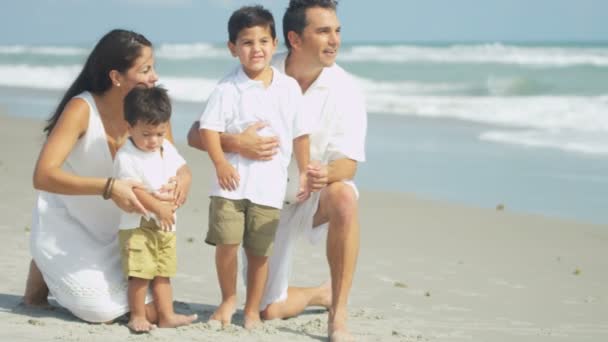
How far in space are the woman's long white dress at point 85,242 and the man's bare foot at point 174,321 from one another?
18cm

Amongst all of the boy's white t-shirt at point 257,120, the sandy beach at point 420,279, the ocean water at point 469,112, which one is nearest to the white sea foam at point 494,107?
the ocean water at point 469,112

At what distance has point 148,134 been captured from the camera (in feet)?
13.5

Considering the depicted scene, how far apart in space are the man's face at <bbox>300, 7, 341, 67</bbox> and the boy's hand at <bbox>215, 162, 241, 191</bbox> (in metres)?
0.72

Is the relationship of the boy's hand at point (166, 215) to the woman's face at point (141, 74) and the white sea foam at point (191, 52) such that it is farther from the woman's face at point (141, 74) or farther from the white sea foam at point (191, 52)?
the white sea foam at point (191, 52)

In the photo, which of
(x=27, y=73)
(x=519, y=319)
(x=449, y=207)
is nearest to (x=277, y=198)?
(x=519, y=319)

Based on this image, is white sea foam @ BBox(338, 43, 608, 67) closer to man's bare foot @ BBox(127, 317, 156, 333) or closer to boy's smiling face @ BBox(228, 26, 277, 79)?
boy's smiling face @ BBox(228, 26, 277, 79)

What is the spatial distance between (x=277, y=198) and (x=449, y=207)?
388 centimetres

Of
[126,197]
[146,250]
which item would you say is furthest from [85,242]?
[126,197]

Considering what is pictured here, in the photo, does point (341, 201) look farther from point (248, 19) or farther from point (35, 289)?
point (35, 289)

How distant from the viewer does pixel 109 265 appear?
4.40 meters

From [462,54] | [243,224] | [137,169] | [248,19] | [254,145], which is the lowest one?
[243,224]

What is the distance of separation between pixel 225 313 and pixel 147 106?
1.03 meters

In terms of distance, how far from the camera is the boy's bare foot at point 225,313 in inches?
173

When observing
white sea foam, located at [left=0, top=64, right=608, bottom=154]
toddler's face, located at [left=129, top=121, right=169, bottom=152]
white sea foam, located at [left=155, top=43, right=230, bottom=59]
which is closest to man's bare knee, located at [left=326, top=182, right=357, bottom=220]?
toddler's face, located at [left=129, top=121, right=169, bottom=152]
